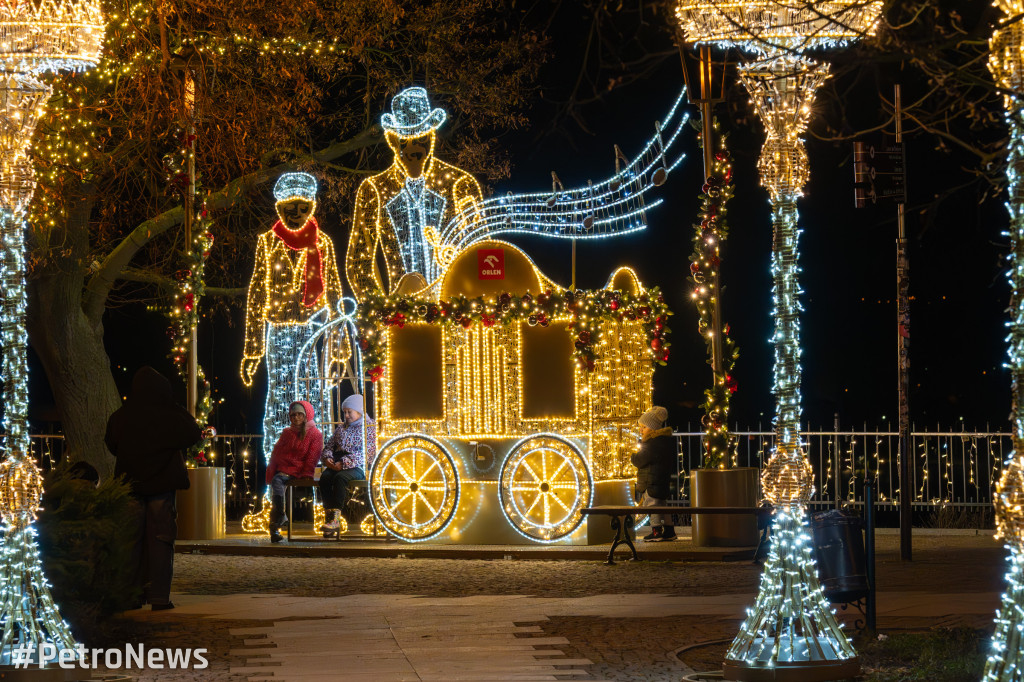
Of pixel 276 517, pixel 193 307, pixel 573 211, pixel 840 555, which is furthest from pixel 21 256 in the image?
pixel 573 211

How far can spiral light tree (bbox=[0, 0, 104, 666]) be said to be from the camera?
914 centimetres

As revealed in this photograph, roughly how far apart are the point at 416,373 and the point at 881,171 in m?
6.16

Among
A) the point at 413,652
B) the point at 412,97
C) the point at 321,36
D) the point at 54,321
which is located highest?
the point at 321,36

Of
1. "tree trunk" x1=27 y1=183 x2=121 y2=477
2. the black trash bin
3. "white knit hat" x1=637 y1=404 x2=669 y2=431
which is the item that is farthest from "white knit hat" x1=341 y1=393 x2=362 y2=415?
the black trash bin

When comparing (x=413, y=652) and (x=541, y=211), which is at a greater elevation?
(x=541, y=211)

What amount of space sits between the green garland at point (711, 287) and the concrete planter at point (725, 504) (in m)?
0.30

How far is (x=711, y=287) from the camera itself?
18.0 m

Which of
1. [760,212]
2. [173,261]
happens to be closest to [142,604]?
[173,261]

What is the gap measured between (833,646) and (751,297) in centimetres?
3259

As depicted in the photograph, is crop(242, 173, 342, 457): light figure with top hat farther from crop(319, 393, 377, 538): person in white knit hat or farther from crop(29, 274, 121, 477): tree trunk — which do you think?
crop(29, 274, 121, 477): tree trunk

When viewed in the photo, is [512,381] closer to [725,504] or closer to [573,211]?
[573,211]

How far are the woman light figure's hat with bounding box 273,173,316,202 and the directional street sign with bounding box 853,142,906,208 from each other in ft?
25.9

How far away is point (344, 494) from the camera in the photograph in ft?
64.3

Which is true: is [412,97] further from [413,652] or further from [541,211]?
[413,652]
